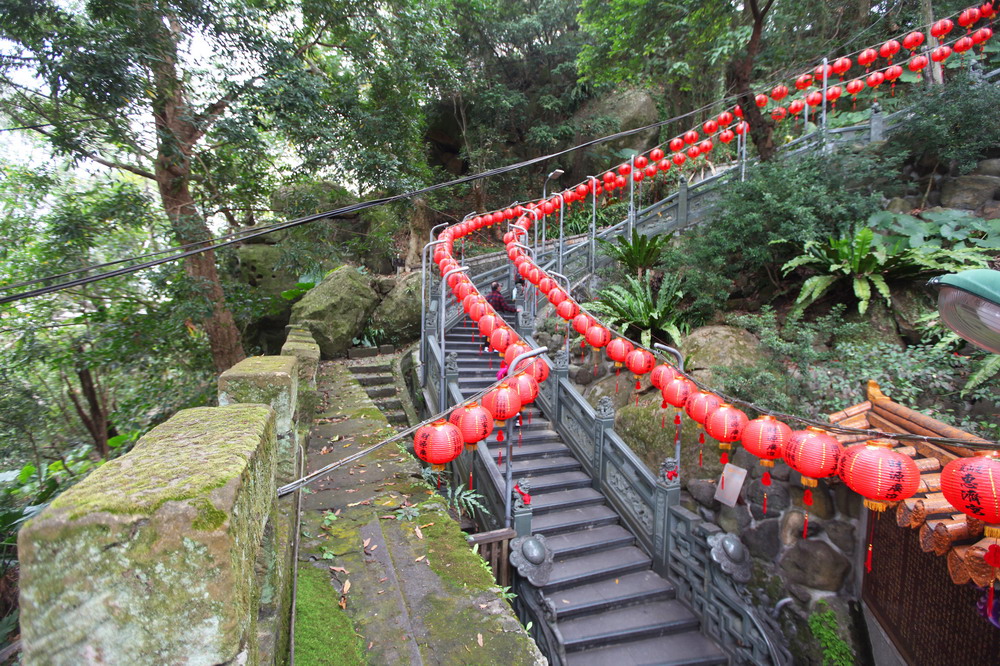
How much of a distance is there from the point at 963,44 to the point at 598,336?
A: 11.0 metres

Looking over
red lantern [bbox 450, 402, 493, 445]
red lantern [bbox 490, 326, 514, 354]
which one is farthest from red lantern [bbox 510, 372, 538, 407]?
red lantern [bbox 490, 326, 514, 354]

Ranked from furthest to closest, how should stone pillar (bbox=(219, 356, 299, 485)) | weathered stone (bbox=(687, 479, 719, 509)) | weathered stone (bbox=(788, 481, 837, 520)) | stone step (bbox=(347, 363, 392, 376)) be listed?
stone step (bbox=(347, 363, 392, 376))
weathered stone (bbox=(687, 479, 719, 509))
weathered stone (bbox=(788, 481, 837, 520))
stone pillar (bbox=(219, 356, 299, 485))

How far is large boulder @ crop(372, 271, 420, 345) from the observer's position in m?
15.2

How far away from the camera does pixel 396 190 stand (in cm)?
966

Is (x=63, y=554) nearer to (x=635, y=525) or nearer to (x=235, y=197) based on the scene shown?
(x=635, y=525)

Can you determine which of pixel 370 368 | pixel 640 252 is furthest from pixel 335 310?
pixel 640 252

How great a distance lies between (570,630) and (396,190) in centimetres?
818

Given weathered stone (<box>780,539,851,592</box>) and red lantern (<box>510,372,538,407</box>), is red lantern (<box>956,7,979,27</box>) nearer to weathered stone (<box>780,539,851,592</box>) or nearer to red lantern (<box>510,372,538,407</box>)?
weathered stone (<box>780,539,851,592</box>)

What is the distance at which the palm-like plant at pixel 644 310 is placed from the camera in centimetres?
1020

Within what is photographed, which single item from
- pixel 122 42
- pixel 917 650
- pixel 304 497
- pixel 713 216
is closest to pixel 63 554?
pixel 304 497

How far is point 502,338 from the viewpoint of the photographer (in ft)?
Answer: 25.2

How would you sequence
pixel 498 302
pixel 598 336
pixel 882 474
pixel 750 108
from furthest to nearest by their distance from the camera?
pixel 498 302 → pixel 750 108 → pixel 598 336 → pixel 882 474

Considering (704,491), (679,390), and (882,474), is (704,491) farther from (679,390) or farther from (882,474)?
(882,474)

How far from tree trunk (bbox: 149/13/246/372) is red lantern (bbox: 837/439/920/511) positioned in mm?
8200
